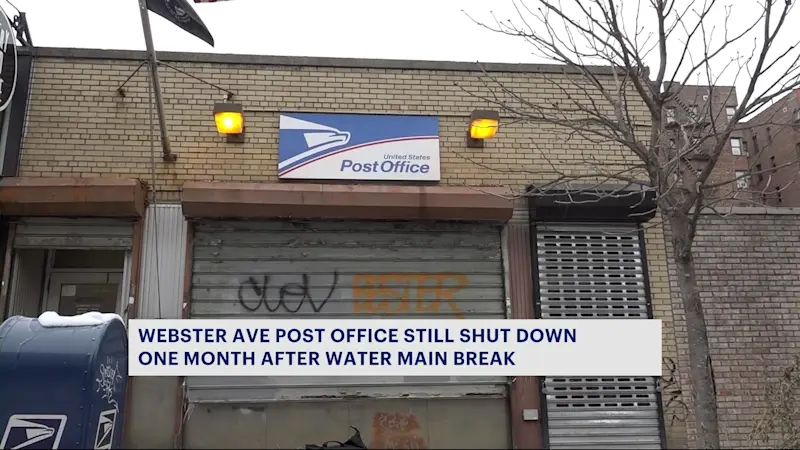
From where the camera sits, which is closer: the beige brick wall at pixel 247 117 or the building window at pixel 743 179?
the building window at pixel 743 179

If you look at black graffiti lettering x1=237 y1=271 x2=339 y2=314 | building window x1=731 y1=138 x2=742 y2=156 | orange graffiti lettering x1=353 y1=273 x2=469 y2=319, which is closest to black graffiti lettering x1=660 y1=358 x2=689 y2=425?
orange graffiti lettering x1=353 y1=273 x2=469 y2=319

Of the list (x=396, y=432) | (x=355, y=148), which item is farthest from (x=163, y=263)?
(x=396, y=432)

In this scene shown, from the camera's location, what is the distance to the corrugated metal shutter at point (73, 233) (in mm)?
8023

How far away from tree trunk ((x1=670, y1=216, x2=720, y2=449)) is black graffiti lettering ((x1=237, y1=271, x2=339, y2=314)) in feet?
13.7

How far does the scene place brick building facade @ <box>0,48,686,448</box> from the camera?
7777 millimetres

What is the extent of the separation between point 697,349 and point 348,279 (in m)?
4.24

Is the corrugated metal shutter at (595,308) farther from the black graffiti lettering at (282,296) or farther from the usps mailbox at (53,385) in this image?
the usps mailbox at (53,385)

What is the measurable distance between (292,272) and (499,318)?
2700 mm

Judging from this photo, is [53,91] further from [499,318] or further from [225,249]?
[499,318]

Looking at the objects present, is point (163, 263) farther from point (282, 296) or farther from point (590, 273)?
point (590, 273)

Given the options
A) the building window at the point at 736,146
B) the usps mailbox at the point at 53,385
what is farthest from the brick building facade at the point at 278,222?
the building window at the point at 736,146

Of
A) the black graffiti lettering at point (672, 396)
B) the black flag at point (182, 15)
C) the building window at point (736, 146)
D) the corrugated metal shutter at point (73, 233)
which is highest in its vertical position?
the building window at point (736, 146)
